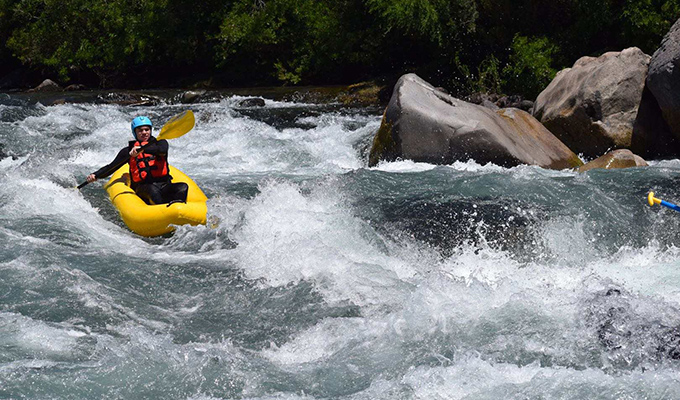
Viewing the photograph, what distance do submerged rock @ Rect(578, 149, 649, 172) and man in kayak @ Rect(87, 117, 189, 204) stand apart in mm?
4095

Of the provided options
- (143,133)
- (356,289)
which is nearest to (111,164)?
(143,133)

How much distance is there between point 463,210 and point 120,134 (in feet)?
18.9

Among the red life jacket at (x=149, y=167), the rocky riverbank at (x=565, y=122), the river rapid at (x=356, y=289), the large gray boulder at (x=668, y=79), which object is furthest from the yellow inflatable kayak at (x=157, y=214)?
the large gray boulder at (x=668, y=79)

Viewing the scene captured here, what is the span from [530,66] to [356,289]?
8.43 meters

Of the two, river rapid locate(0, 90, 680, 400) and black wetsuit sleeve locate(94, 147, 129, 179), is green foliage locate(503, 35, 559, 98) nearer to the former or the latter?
river rapid locate(0, 90, 680, 400)

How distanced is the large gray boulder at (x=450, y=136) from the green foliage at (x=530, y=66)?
3.93 meters

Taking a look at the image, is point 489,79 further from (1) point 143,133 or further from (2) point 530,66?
(1) point 143,133

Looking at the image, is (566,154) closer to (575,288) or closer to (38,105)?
(575,288)

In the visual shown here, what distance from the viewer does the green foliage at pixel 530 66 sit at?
12172mm

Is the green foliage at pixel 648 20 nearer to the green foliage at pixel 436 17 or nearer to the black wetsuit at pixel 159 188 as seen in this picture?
the green foliage at pixel 436 17

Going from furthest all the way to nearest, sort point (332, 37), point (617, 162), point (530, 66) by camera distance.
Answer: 1. point (332, 37)
2. point (530, 66)
3. point (617, 162)

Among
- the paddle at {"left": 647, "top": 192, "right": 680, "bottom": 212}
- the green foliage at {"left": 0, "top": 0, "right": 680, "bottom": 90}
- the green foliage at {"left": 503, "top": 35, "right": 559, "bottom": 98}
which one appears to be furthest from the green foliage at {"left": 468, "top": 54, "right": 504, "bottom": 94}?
the paddle at {"left": 647, "top": 192, "right": 680, "bottom": 212}

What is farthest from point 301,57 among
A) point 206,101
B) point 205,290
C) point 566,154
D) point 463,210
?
point 205,290

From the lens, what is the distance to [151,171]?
6.83m
